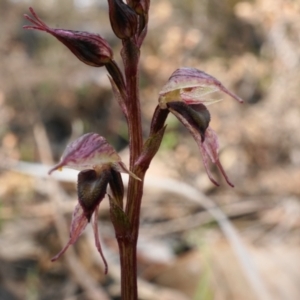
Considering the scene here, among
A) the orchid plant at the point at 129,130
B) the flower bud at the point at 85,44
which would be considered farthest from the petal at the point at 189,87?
the flower bud at the point at 85,44

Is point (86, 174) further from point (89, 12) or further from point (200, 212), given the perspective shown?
point (89, 12)

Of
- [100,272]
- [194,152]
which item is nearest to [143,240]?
[100,272]

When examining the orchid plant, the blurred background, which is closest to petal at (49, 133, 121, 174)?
the orchid plant

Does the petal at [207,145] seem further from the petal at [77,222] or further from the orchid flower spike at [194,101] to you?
the petal at [77,222]

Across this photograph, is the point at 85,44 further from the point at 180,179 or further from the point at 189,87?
the point at 180,179

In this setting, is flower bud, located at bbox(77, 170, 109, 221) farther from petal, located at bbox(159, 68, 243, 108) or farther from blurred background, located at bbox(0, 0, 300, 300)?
blurred background, located at bbox(0, 0, 300, 300)

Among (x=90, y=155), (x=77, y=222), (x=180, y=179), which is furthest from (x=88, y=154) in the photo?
(x=180, y=179)
